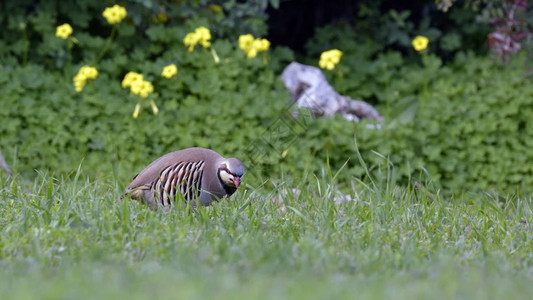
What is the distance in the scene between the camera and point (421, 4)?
32.4 feet

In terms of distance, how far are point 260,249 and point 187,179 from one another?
0.90 meters

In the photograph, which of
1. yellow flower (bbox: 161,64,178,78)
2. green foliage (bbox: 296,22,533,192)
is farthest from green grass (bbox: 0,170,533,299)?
yellow flower (bbox: 161,64,178,78)

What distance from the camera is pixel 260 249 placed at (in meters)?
3.56

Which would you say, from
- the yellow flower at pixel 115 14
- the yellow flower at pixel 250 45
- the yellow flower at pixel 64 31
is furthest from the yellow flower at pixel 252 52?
the yellow flower at pixel 64 31

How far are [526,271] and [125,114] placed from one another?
188 inches

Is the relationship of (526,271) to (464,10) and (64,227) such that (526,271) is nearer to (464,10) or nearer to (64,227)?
(64,227)

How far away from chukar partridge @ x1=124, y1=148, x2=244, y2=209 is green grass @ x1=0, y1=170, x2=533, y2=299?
0.36ft

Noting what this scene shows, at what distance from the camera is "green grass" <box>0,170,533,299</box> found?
9.60ft

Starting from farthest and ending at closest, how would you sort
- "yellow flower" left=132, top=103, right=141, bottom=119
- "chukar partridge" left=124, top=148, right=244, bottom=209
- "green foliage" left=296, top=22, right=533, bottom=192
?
"green foliage" left=296, top=22, right=533, bottom=192 < "yellow flower" left=132, top=103, right=141, bottom=119 < "chukar partridge" left=124, top=148, right=244, bottom=209

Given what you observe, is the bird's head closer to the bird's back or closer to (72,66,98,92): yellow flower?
the bird's back

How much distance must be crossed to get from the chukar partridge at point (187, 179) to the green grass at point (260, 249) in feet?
0.36

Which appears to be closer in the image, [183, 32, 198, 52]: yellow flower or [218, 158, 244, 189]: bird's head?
[218, 158, 244, 189]: bird's head

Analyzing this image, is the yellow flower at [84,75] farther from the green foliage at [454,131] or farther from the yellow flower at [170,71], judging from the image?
the green foliage at [454,131]

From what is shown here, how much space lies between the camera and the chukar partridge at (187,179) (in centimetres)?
427
